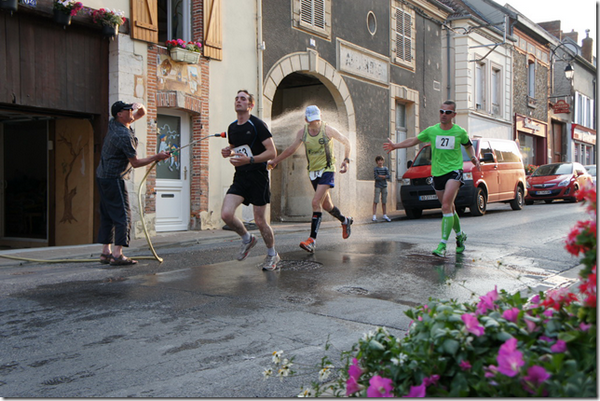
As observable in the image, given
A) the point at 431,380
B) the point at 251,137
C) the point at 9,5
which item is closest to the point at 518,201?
the point at 251,137

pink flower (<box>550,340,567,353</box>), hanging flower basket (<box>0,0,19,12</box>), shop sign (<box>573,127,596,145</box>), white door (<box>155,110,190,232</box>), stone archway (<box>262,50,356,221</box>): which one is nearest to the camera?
pink flower (<box>550,340,567,353</box>)

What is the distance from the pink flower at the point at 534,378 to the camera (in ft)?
5.37

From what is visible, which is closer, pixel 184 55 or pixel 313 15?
pixel 184 55

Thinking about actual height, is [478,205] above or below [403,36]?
below

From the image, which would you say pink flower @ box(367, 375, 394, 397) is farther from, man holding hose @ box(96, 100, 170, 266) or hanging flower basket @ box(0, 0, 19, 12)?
hanging flower basket @ box(0, 0, 19, 12)

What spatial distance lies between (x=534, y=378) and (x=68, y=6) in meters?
10.6

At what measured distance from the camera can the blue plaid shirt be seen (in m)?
7.23

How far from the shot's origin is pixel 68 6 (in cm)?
1036

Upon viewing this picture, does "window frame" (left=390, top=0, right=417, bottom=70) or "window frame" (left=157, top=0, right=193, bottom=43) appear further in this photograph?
"window frame" (left=390, top=0, right=417, bottom=70)

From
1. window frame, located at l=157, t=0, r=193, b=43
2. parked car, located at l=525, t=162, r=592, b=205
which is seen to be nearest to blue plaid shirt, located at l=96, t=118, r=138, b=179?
window frame, located at l=157, t=0, r=193, b=43

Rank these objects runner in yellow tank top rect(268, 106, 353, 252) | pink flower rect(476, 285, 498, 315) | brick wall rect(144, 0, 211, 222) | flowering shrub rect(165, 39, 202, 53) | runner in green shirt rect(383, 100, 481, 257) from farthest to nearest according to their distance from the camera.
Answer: brick wall rect(144, 0, 211, 222)
flowering shrub rect(165, 39, 202, 53)
runner in yellow tank top rect(268, 106, 353, 252)
runner in green shirt rect(383, 100, 481, 257)
pink flower rect(476, 285, 498, 315)

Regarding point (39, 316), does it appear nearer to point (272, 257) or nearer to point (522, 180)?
point (272, 257)

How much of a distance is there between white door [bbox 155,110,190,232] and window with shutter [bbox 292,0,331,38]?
16.7 feet

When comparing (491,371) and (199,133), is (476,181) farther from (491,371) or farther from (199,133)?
(491,371)
